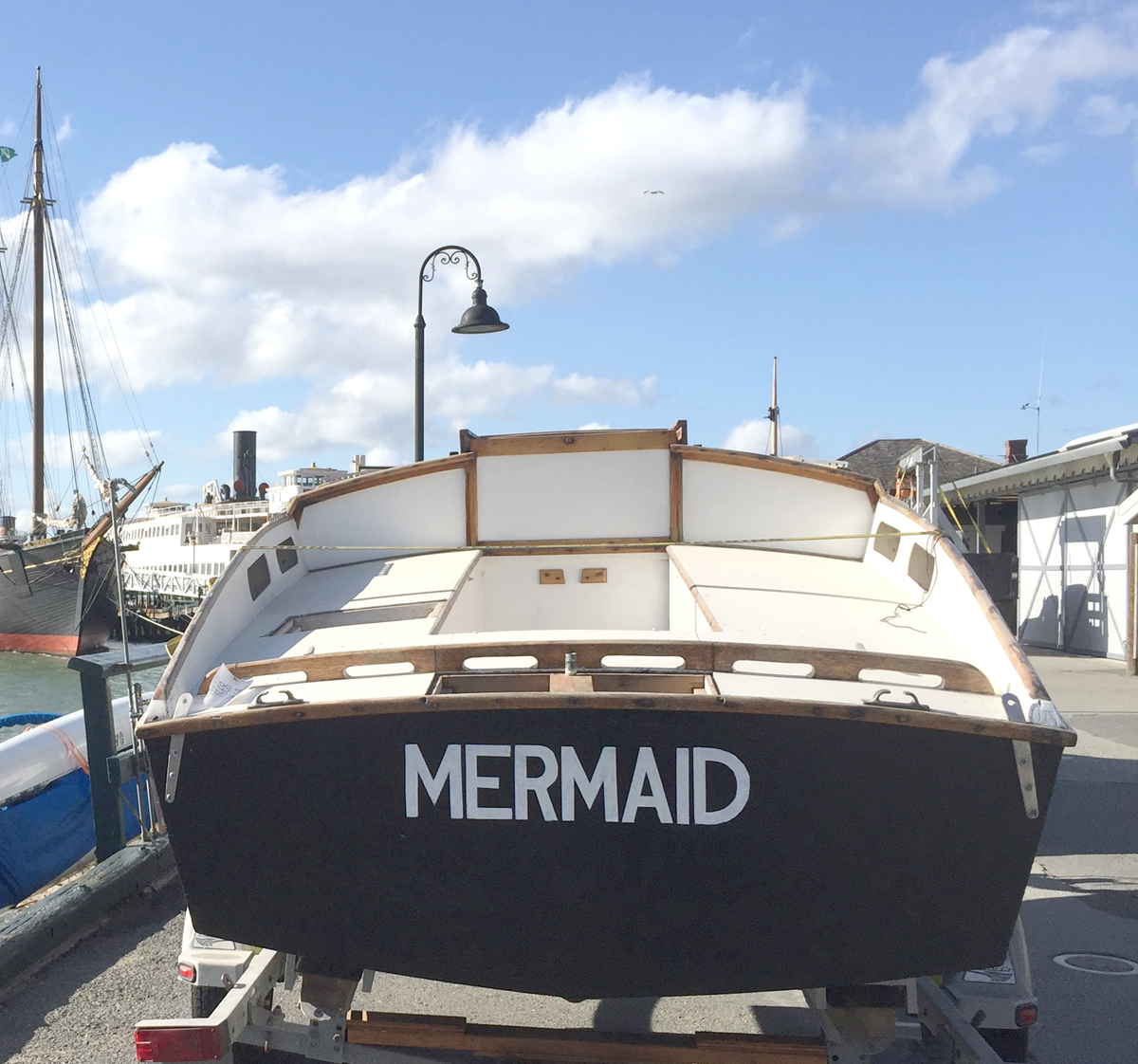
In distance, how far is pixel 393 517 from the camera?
611cm

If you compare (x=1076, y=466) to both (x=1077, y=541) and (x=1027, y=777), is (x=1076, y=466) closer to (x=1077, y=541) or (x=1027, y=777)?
(x=1077, y=541)

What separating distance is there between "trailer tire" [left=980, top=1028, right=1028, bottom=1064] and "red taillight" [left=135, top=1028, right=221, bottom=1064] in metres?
2.41

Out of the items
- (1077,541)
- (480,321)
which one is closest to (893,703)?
(480,321)

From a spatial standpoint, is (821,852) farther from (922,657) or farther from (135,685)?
(135,685)

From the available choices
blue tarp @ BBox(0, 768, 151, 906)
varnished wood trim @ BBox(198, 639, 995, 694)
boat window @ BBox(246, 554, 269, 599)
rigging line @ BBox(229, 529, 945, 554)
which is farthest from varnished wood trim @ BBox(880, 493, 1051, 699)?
blue tarp @ BBox(0, 768, 151, 906)

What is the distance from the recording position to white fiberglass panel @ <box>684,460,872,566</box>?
228 inches

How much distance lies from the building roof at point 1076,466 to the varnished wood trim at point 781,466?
10357mm

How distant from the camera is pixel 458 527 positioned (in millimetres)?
6203

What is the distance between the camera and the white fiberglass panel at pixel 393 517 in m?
5.94

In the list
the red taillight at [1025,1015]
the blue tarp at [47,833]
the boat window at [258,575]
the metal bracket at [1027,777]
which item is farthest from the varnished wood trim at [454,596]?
the blue tarp at [47,833]

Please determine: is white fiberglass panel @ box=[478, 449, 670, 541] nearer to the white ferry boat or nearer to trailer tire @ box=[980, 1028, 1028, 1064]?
trailer tire @ box=[980, 1028, 1028, 1064]

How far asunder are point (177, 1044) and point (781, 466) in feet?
13.7

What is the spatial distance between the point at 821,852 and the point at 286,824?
1.54 m

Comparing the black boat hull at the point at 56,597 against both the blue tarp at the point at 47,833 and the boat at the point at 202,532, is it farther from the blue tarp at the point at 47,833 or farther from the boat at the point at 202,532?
the blue tarp at the point at 47,833
